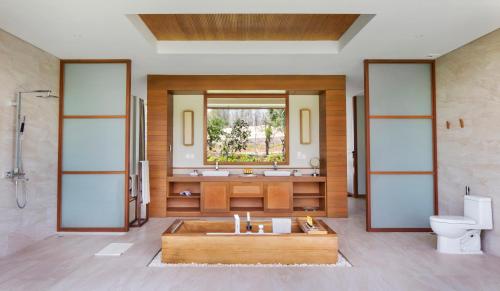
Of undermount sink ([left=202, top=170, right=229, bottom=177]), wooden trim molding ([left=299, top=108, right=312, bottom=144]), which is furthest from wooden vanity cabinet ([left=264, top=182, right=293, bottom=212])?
wooden trim molding ([left=299, top=108, right=312, bottom=144])

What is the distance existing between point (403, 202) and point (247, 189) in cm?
263

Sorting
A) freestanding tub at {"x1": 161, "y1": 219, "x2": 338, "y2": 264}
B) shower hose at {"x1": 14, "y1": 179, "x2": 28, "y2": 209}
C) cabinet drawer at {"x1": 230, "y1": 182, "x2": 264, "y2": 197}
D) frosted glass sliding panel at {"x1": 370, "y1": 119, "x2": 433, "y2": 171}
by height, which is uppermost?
frosted glass sliding panel at {"x1": 370, "y1": 119, "x2": 433, "y2": 171}

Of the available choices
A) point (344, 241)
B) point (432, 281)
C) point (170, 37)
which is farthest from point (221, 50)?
point (432, 281)

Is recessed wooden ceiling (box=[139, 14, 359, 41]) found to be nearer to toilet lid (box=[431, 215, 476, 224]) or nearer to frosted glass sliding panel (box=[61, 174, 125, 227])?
frosted glass sliding panel (box=[61, 174, 125, 227])

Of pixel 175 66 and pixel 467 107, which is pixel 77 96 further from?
pixel 467 107

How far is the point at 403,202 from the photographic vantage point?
16.1 feet

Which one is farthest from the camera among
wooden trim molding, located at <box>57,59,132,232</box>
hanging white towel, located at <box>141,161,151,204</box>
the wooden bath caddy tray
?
hanging white towel, located at <box>141,161,151,204</box>

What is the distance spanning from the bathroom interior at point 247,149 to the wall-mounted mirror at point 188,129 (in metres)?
0.03

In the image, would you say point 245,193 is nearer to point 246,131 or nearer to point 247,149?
point 247,149

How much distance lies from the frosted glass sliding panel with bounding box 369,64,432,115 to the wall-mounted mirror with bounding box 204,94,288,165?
1958mm

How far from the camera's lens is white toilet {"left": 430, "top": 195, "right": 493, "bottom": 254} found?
3.80 meters

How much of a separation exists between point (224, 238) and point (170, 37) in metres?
2.95

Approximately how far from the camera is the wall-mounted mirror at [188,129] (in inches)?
256

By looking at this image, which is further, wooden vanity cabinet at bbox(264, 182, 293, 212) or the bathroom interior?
wooden vanity cabinet at bbox(264, 182, 293, 212)
